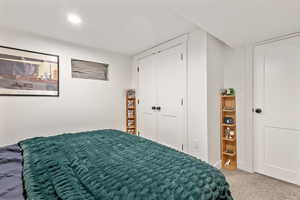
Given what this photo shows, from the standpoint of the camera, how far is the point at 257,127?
2.41 metres

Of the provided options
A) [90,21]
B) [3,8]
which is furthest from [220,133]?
[3,8]

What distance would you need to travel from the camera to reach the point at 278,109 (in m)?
2.20

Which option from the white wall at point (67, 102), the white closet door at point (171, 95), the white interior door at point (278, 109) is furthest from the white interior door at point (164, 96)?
the white interior door at point (278, 109)

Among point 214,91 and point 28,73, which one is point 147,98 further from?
point 28,73

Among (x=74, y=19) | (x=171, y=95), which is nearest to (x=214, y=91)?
(x=171, y=95)

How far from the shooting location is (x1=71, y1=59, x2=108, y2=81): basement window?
9.84ft

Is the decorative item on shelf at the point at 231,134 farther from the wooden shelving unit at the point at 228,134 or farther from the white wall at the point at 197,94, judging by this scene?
the white wall at the point at 197,94

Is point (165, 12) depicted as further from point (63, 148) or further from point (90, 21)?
point (63, 148)

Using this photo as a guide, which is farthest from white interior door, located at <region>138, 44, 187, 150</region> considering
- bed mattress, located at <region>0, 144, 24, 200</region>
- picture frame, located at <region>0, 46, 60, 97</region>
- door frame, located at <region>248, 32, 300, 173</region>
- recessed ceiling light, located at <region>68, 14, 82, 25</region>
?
bed mattress, located at <region>0, 144, 24, 200</region>

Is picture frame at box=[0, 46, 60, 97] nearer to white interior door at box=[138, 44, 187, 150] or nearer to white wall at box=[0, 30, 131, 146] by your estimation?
white wall at box=[0, 30, 131, 146]

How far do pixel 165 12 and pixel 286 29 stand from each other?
→ 166 centimetres

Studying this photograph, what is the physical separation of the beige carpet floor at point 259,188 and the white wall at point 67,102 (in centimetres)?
255

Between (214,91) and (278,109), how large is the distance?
927mm

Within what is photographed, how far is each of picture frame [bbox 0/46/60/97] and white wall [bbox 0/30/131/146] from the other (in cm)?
9
